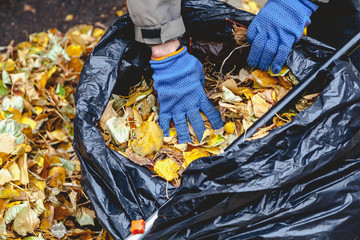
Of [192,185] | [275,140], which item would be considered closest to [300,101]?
[275,140]

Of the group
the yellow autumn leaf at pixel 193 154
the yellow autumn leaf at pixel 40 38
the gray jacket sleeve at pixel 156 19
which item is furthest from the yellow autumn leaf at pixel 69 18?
the yellow autumn leaf at pixel 193 154

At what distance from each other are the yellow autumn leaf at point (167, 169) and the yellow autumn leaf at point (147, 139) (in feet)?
0.39

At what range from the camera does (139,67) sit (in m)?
1.56

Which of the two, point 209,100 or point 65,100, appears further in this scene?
point 65,100

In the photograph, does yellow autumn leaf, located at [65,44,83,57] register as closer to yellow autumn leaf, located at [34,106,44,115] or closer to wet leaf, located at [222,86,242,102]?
yellow autumn leaf, located at [34,106,44,115]

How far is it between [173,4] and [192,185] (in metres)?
0.72

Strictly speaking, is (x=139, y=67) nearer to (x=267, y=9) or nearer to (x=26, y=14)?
(x=267, y=9)

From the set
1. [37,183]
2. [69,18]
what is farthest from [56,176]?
[69,18]

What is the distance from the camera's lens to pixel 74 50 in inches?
80.7

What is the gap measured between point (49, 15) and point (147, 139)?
67.2 inches

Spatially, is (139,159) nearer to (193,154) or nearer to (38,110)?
(193,154)

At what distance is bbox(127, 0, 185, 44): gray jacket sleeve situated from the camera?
51.2 inches

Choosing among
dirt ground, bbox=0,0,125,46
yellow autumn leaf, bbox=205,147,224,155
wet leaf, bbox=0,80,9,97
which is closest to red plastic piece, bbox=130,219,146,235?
yellow autumn leaf, bbox=205,147,224,155

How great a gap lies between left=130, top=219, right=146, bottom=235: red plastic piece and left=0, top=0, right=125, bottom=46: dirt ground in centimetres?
179
